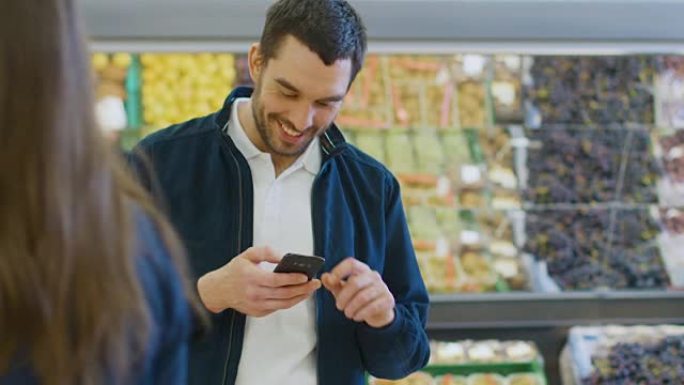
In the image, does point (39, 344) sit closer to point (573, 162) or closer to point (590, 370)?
point (590, 370)

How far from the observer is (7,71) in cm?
81

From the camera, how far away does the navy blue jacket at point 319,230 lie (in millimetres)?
1845

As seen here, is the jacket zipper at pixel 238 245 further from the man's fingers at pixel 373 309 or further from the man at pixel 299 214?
the man's fingers at pixel 373 309

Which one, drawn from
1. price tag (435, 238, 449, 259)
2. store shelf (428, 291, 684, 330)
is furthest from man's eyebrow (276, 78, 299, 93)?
price tag (435, 238, 449, 259)

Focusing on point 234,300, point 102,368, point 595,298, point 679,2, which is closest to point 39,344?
point 102,368

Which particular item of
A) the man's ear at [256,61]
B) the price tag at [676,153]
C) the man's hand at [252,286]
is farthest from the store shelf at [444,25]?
the man's hand at [252,286]

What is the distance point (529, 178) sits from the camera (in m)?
3.99

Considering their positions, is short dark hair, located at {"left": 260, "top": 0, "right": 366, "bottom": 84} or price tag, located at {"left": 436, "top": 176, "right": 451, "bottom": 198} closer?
short dark hair, located at {"left": 260, "top": 0, "right": 366, "bottom": 84}

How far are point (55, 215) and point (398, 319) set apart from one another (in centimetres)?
115

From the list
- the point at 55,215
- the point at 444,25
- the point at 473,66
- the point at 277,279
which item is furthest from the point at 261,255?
the point at 473,66

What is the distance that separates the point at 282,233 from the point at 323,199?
4.2 inches

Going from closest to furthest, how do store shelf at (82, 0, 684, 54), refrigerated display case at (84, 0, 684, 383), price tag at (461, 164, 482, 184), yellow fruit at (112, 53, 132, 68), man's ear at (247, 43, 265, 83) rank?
man's ear at (247, 43, 265, 83) < store shelf at (82, 0, 684, 54) < refrigerated display case at (84, 0, 684, 383) < yellow fruit at (112, 53, 132, 68) < price tag at (461, 164, 482, 184)

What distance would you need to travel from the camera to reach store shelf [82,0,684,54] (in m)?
3.50

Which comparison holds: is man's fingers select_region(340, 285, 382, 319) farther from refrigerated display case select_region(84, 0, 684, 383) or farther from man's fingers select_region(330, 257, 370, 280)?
refrigerated display case select_region(84, 0, 684, 383)
